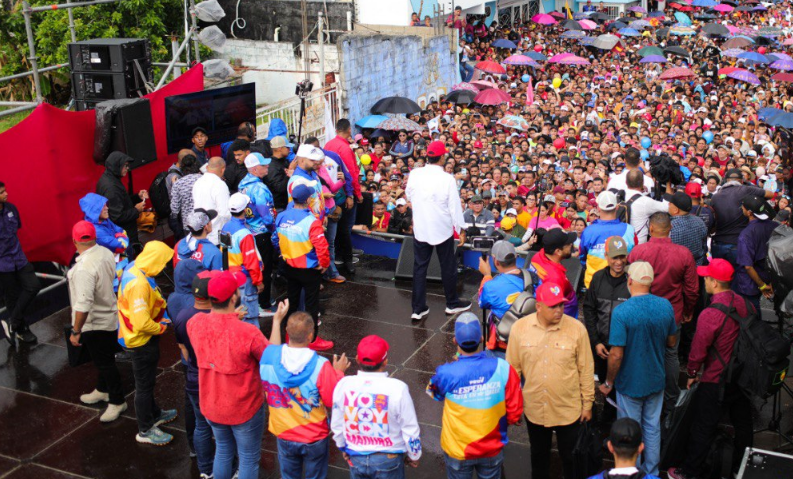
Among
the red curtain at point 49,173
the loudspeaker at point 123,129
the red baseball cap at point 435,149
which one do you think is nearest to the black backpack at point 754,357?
the red baseball cap at point 435,149

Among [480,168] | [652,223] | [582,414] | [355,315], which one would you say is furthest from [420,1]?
[582,414]

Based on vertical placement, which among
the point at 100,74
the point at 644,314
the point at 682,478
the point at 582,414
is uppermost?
the point at 100,74

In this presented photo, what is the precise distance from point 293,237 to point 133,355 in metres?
1.90

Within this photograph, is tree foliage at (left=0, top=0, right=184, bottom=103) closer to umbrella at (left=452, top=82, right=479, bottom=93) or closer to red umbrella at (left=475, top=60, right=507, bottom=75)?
umbrella at (left=452, top=82, right=479, bottom=93)

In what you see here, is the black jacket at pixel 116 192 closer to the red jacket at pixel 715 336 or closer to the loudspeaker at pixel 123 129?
the loudspeaker at pixel 123 129

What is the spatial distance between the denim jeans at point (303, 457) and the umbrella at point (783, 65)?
21046 millimetres

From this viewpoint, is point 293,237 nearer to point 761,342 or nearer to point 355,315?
point 355,315

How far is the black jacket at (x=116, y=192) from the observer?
28.4ft

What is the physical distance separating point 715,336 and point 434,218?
3.14m

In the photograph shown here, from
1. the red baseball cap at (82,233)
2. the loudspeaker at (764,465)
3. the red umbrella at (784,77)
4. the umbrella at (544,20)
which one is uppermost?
the umbrella at (544,20)

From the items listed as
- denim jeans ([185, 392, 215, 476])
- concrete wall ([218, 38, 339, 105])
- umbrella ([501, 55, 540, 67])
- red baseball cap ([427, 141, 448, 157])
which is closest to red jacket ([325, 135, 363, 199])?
red baseball cap ([427, 141, 448, 157])

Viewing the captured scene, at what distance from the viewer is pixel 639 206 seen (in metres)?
7.79

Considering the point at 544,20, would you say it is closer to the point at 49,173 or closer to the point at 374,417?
the point at 49,173

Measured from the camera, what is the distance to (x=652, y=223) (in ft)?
21.6
